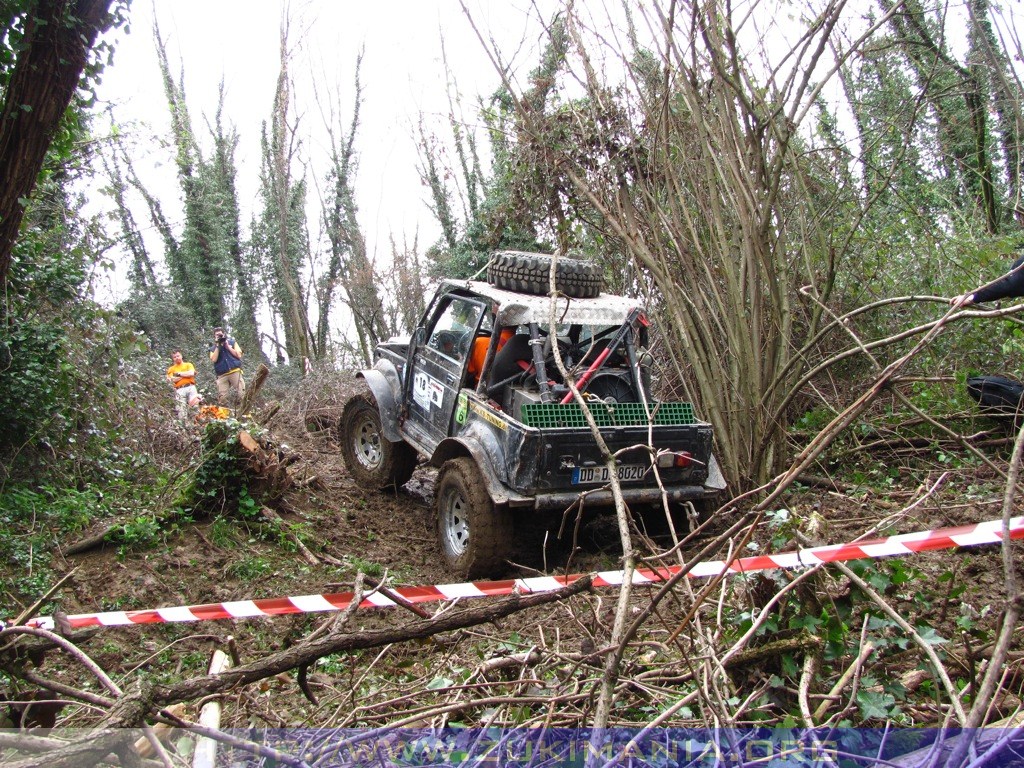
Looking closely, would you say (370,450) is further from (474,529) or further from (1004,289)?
(1004,289)

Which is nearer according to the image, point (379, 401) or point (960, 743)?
point (960, 743)

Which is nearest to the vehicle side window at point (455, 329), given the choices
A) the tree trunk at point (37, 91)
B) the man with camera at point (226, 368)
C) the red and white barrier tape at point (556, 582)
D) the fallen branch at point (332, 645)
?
the red and white barrier tape at point (556, 582)

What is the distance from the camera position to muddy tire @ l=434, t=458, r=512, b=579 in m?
5.16

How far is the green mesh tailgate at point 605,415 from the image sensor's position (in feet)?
16.7

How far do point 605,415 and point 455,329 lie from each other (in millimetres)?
1579

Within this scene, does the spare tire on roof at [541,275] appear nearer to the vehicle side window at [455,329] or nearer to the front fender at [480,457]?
the vehicle side window at [455,329]

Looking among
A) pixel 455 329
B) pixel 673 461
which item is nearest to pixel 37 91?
pixel 455 329

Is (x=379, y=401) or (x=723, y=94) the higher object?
(x=723, y=94)

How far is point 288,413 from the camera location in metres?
11.1

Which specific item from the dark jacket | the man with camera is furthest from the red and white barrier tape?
the man with camera

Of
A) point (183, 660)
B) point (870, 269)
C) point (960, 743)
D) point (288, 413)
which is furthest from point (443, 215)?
point (960, 743)

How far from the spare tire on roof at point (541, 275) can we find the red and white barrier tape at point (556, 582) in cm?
231

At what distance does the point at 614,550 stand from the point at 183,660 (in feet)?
10.1

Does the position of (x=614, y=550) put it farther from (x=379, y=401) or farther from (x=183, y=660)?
(x=183, y=660)
